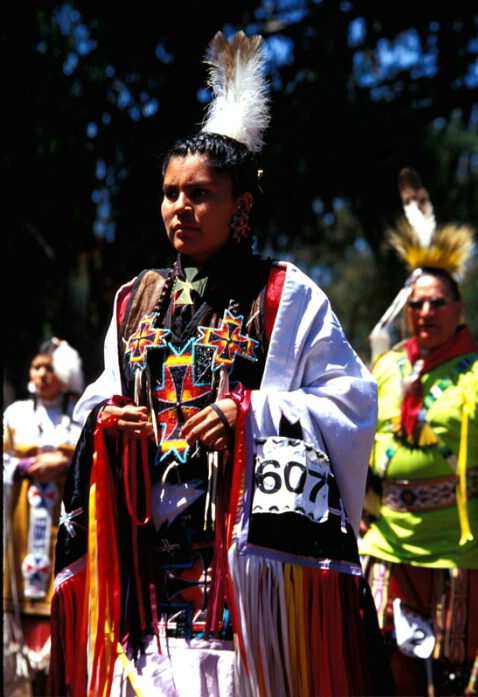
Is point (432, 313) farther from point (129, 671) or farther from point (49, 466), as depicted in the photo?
point (129, 671)

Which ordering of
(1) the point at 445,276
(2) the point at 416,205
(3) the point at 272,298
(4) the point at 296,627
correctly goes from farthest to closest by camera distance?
1. (2) the point at 416,205
2. (1) the point at 445,276
3. (3) the point at 272,298
4. (4) the point at 296,627

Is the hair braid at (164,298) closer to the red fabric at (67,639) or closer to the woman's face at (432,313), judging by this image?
the red fabric at (67,639)

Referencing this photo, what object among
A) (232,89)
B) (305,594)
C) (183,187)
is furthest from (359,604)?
(232,89)

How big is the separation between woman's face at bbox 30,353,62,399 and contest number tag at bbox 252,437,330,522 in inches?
144

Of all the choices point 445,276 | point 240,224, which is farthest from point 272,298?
point 445,276

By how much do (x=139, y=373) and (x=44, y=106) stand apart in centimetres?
508

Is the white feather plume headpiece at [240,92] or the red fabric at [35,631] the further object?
the red fabric at [35,631]

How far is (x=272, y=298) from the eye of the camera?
9.05ft

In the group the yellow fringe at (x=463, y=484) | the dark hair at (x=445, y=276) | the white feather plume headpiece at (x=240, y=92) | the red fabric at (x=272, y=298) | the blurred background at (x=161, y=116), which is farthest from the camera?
the blurred background at (x=161, y=116)

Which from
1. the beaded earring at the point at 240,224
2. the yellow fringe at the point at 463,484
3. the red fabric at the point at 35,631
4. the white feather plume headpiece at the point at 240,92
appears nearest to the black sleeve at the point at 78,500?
the beaded earring at the point at 240,224

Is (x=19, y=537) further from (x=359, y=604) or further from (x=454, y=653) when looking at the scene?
(x=359, y=604)

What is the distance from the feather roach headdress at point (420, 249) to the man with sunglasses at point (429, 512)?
0.26 metres

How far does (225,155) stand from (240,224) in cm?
17

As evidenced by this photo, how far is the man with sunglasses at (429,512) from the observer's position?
477 cm
